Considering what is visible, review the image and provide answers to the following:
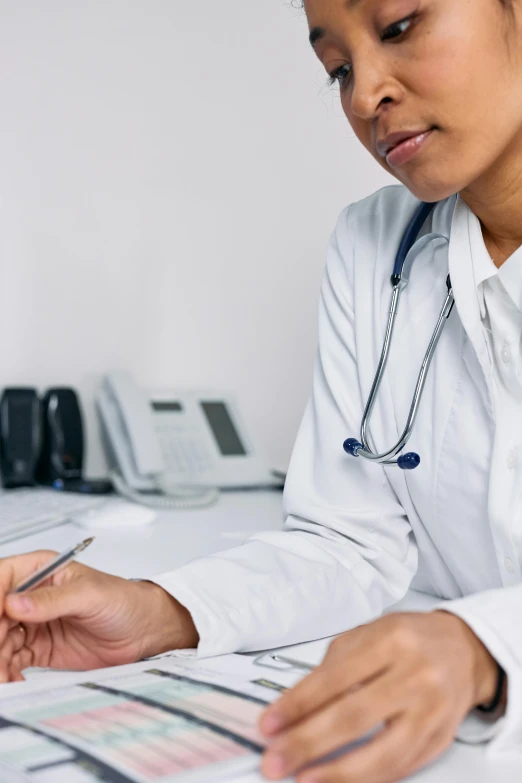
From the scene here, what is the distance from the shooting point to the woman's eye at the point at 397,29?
816 mm

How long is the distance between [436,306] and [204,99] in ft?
3.83

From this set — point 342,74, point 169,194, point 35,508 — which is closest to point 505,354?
point 342,74

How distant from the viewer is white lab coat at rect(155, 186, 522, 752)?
0.89 m

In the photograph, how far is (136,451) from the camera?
1707 mm

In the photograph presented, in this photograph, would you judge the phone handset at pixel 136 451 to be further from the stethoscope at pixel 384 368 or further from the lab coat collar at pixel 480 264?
the lab coat collar at pixel 480 264

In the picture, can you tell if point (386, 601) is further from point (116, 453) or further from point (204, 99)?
point (204, 99)

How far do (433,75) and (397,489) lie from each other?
0.46 metres

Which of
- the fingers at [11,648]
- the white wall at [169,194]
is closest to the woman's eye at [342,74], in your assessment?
the fingers at [11,648]

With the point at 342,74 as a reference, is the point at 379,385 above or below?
below

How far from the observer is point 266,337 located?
209 centimetres

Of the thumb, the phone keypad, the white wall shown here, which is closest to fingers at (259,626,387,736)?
the thumb

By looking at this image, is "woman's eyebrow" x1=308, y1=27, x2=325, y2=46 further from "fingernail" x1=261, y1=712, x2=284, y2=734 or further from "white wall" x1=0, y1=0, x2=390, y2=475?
"white wall" x1=0, y1=0, x2=390, y2=475

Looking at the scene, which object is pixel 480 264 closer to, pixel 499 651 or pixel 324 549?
pixel 324 549

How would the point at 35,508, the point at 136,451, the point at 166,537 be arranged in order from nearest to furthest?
the point at 166,537
the point at 35,508
the point at 136,451
